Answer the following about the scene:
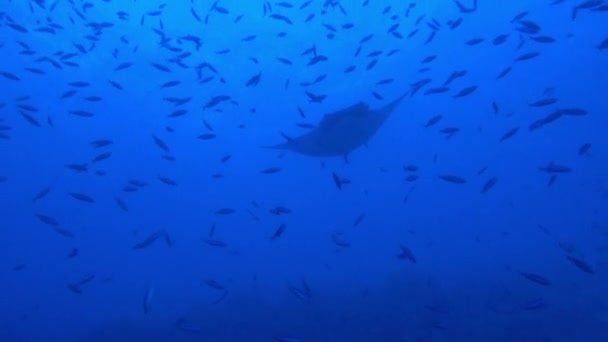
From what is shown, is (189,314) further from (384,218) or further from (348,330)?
(384,218)

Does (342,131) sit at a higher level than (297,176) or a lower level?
higher

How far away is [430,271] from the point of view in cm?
1738

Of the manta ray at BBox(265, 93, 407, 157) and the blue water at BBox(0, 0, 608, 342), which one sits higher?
the manta ray at BBox(265, 93, 407, 157)

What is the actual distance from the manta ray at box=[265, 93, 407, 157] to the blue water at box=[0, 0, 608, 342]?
44cm

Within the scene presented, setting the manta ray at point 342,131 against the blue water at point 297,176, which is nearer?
the manta ray at point 342,131

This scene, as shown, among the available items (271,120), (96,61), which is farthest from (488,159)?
(96,61)

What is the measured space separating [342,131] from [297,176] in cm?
2265

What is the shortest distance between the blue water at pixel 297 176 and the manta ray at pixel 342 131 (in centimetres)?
44

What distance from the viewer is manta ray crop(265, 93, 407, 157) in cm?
1123

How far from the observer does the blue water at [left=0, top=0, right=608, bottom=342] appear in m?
14.6

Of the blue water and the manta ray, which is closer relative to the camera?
the manta ray

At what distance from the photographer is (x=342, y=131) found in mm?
11977

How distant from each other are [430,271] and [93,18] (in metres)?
18.3

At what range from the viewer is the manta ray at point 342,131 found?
11.2 m
